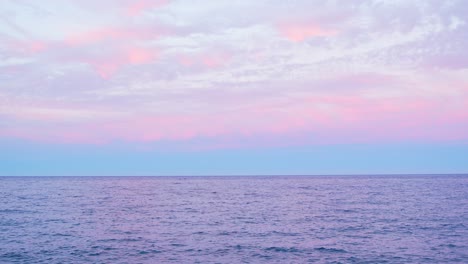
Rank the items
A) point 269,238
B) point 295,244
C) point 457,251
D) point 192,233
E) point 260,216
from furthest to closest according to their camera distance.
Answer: point 260,216 → point 192,233 → point 269,238 → point 295,244 → point 457,251

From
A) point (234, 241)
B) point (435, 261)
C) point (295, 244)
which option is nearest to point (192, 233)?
point (234, 241)

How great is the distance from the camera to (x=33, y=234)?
3609 centimetres

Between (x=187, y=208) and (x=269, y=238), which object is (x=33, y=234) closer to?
(x=269, y=238)

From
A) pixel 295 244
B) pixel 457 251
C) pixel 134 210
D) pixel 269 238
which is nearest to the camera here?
pixel 457 251

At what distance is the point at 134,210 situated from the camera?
5578 centimetres

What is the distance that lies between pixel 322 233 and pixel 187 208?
82.3 feet

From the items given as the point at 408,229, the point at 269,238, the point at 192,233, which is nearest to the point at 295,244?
the point at 269,238

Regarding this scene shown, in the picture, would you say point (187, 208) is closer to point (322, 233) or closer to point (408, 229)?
point (322, 233)

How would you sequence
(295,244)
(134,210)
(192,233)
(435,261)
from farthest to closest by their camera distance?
1. (134,210)
2. (192,233)
3. (295,244)
4. (435,261)

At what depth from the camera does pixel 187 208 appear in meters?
57.5

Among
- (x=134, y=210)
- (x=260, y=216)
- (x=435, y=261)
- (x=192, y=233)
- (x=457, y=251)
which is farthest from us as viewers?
(x=134, y=210)

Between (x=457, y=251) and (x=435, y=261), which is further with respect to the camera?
(x=457, y=251)

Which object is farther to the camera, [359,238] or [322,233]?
[322,233]

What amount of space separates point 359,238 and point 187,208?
28.6 metres
